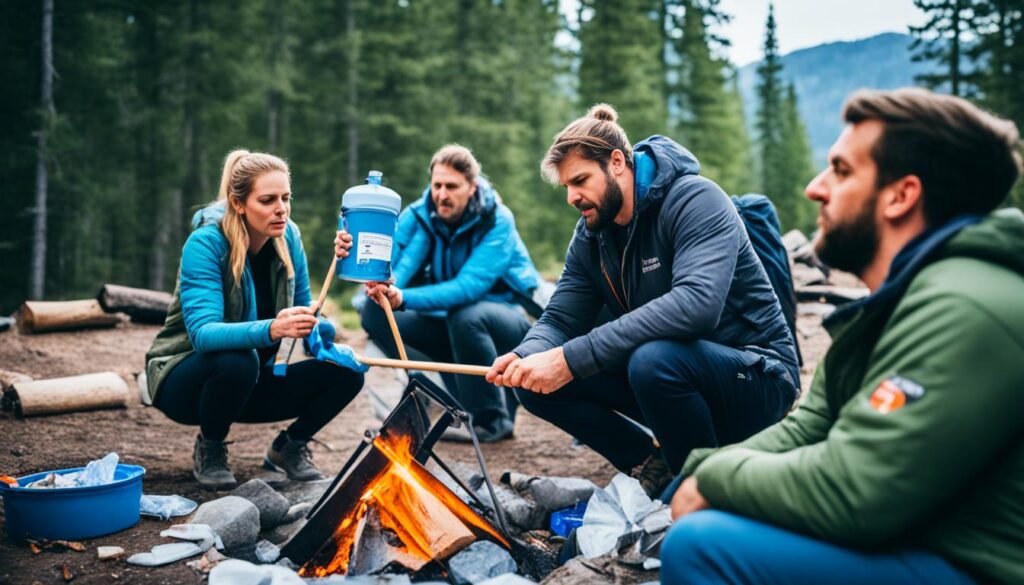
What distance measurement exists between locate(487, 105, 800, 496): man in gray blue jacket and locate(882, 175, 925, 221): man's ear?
1.21 m

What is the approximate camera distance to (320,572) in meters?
2.94

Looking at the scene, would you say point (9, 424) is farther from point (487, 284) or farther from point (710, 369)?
point (710, 369)

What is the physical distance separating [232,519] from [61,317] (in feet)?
16.9

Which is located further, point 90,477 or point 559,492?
Answer: point 559,492

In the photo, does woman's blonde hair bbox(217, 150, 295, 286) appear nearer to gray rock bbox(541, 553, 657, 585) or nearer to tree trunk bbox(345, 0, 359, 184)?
gray rock bbox(541, 553, 657, 585)

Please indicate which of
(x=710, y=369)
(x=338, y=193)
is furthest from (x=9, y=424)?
(x=338, y=193)

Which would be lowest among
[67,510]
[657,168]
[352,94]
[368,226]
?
[67,510]

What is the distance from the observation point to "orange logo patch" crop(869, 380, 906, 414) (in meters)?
1.52

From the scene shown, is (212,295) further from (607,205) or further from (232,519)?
(607,205)

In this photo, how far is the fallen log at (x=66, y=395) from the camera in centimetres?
491

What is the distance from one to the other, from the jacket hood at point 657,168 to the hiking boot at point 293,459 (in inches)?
86.7

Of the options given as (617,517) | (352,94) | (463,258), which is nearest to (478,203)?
(463,258)

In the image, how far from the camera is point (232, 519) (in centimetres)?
325

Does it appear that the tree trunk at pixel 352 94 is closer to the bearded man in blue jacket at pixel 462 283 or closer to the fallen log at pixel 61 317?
the fallen log at pixel 61 317
